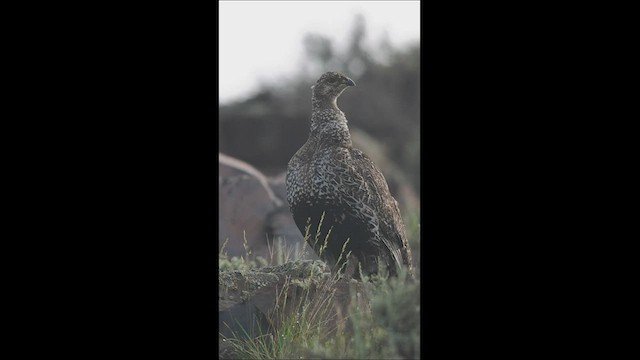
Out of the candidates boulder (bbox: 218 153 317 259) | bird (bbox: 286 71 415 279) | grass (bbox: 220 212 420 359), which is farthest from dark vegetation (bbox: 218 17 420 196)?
grass (bbox: 220 212 420 359)

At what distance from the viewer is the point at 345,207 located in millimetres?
5785

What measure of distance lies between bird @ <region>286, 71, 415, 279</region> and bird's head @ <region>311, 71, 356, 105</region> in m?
0.01

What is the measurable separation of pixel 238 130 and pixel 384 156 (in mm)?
896

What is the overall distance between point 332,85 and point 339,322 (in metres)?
1.27

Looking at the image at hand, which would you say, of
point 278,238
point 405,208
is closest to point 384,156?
point 405,208

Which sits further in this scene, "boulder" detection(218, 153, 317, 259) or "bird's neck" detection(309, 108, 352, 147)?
"boulder" detection(218, 153, 317, 259)

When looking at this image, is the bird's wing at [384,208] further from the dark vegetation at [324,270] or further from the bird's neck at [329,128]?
the bird's neck at [329,128]

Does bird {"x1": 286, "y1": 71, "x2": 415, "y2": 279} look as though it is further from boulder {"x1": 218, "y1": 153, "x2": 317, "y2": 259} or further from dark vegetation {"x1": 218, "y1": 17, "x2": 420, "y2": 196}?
boulder {"x1": 218, "y1": 153, "x2": 317, "y2": 259}

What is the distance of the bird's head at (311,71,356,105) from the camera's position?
5.91 m

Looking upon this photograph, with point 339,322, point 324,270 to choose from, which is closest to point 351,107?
point 324,270

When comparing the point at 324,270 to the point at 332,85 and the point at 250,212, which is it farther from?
the point at 332,85

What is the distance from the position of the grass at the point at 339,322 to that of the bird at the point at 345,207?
7 cm

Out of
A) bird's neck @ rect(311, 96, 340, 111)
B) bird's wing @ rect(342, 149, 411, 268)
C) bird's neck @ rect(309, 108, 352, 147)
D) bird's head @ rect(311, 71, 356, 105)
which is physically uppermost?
bird's head @ rect(311, 71, 356, 105)

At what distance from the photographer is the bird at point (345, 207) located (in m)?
5.79
